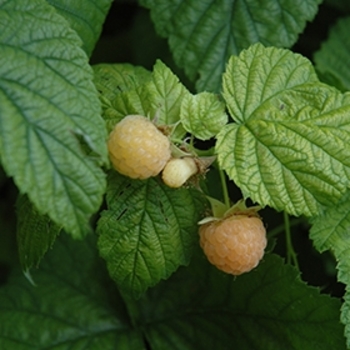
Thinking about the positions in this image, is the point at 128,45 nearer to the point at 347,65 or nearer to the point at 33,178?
the point at 347,65

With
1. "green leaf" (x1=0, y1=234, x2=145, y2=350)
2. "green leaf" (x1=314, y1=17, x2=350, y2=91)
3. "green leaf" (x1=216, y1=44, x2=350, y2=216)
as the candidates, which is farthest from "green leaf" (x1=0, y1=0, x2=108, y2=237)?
"green leaf" (x1=314, y1=17, x2=350, y2=91)

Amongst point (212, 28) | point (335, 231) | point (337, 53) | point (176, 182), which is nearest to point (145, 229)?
point (176, 182)

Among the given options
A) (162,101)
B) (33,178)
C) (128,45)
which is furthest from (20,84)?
(128,45)

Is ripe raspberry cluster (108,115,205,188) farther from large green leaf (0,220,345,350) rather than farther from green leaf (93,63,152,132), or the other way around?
large green leaf (0,220,345,350)

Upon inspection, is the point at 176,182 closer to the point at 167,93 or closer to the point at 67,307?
the point at 167,93

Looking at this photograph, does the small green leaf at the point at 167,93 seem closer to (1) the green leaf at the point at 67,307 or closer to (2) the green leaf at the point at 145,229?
(2) the green leaf at the point at 145,229

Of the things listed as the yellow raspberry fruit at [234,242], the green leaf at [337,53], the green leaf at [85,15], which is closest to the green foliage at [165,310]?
the yellow raspberry fruit at [234,242]
